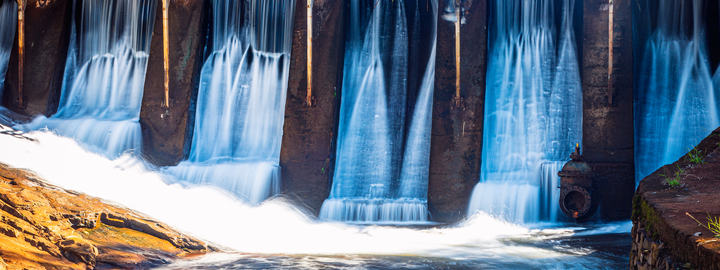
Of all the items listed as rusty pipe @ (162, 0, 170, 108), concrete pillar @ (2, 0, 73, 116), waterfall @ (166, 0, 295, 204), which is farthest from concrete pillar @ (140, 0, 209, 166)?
concrete pillar @ (2, 0, 73, 116)

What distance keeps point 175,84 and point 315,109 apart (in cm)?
359

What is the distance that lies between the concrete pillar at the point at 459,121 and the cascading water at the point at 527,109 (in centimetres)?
38

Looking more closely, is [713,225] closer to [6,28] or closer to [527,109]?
[527,109]

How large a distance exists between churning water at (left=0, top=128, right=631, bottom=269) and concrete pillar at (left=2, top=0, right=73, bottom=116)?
245 cm

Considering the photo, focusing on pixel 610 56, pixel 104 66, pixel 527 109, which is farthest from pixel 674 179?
pixel 104 66

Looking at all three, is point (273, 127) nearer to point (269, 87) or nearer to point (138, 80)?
point (269, 87)

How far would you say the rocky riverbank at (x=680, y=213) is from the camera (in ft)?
10.2

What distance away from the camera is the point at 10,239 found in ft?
16.1

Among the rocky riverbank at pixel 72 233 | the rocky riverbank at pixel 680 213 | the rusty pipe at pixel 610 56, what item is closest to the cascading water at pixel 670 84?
the rusty pipe at pixel 610 56

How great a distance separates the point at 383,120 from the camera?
1109 centimetres

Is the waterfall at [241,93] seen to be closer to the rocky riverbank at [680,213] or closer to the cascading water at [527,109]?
the cascading water at [527,109]

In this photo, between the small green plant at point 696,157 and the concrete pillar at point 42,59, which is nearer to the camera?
the small green plant at point 696,157

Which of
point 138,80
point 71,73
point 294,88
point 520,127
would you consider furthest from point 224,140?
point 520,127

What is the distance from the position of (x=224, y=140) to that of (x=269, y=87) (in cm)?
157
